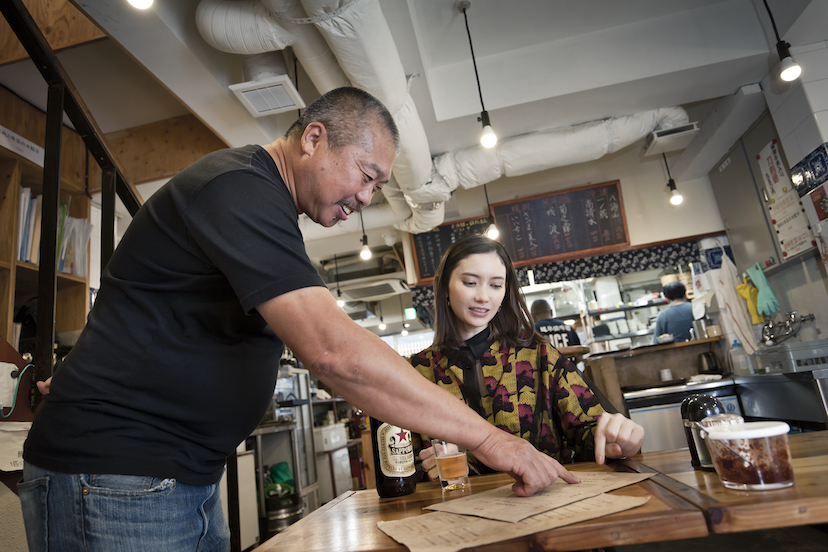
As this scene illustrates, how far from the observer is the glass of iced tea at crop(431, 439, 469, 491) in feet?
3.92

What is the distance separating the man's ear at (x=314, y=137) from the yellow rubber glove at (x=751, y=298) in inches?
202

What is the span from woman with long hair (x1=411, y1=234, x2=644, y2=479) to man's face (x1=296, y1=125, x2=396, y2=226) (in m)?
0.63

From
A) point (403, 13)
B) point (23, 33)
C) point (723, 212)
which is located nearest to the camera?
point (23, 33)

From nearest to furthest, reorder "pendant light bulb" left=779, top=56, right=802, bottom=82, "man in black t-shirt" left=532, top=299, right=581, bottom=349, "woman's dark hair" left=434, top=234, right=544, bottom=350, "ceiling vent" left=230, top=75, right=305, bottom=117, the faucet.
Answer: "woman's dark hair" left=434, top=234, right=544, bottom=350
"ceiling vent" left=230, top=75, right=305, bottom=117
"pendant light bulb" left=779, top=56, right=802, bottom=82
the faucet
"man in black t-shirt" left=532, top=299, right=581, bottom=349

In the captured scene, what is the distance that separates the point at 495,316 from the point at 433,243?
454 centimetres

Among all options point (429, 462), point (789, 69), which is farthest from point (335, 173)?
point (789, 69)

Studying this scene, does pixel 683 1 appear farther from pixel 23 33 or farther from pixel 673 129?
pixel 23 33

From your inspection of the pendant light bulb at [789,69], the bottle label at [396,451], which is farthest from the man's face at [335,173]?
the pendant light bulb at [789,69]

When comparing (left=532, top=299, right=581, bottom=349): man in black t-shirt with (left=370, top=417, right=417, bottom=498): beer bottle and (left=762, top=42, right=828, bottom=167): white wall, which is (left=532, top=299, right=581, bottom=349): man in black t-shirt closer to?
(left=762, top=42, right=828, bottom=167): white wall

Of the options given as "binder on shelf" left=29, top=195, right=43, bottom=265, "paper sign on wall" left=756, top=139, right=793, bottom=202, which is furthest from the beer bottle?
"paper sign on wall" left=756, top=139, right=793, bottom=202

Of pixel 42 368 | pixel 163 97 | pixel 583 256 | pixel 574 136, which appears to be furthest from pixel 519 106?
pixel 42 368

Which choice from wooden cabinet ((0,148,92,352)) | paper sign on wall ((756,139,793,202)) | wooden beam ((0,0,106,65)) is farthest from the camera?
paper sign on wall ((756,139,793,202))

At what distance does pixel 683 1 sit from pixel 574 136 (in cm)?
121

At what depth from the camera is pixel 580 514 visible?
75 centimetres
